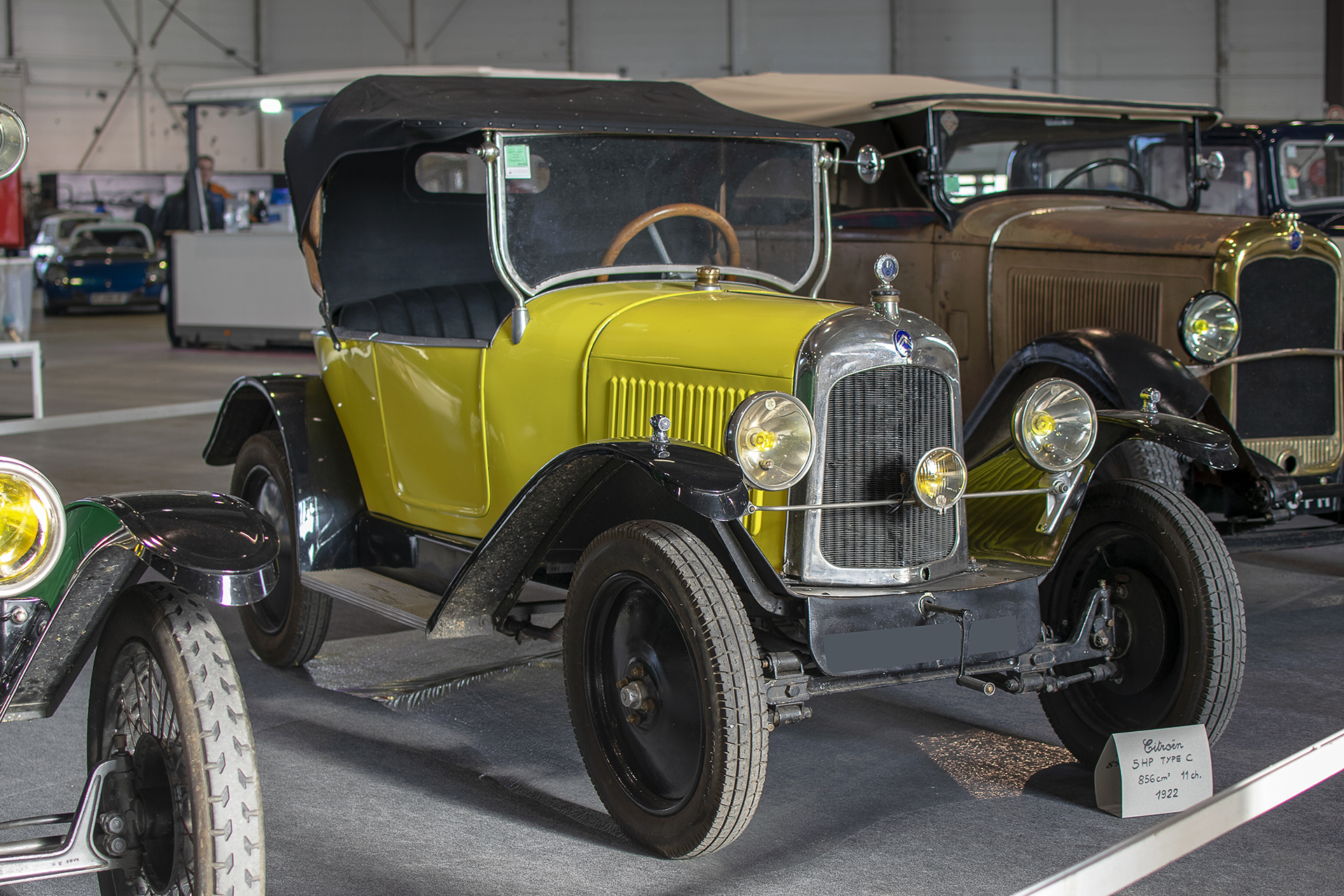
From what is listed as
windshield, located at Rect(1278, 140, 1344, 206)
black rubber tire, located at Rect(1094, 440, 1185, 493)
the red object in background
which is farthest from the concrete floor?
the red object in background

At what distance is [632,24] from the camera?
21.3 metres

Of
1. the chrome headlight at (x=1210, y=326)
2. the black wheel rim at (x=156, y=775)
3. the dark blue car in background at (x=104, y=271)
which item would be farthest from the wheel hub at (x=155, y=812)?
the dark blue car in background at (x=104, y=271)

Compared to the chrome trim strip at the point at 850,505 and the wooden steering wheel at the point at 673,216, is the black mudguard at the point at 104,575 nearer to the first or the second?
the chrome trim strip at the point at 850,505

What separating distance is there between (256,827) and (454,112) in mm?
2147

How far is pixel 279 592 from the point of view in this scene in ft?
13.7

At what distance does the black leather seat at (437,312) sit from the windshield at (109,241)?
16.1 metres

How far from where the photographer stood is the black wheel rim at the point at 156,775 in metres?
2.06

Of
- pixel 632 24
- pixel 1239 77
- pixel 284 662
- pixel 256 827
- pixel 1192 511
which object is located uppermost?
A: pixel 632 24

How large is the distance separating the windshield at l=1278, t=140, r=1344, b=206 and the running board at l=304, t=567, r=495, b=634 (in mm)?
5549

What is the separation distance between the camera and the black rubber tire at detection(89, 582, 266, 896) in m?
2.01

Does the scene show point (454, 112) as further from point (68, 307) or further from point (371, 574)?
point (68, 307)

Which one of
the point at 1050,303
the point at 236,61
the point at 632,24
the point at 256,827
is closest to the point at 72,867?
the point at 256,827

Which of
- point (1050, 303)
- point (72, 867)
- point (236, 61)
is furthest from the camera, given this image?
point (236, 61)

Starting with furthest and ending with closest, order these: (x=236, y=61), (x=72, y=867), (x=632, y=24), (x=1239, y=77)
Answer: (x=236, y=61) < (x=632, y=24) < (x=1239, y=77) < (x=72, y=867)
